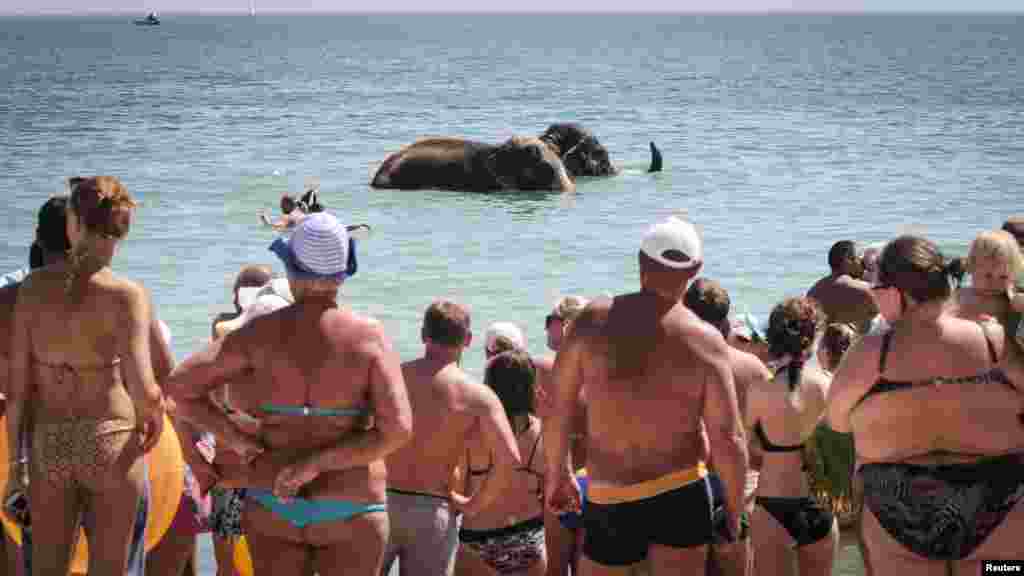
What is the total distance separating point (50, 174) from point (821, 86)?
50.0 meters

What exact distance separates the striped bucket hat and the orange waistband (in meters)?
1.06

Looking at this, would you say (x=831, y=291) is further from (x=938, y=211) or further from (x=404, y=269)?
(x=938, y=211)

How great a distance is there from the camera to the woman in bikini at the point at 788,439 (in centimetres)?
602

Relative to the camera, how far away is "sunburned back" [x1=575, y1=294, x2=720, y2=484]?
479cm

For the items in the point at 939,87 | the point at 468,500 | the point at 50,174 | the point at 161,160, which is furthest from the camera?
the point at 939,87

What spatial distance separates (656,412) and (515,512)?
143 cm

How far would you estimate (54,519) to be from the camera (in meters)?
5.11

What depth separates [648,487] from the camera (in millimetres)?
4840

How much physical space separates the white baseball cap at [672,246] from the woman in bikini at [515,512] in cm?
141

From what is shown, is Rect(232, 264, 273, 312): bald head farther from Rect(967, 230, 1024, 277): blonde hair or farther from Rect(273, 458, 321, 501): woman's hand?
Rect(967, 230, 1024, 277): blonde hair

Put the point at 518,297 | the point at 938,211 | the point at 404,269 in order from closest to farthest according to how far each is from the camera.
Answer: the point at 518,297, the point at 404,269, the point at 938,211

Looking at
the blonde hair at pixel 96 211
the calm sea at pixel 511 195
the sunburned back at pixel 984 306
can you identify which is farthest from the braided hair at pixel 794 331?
the calm sea at pixel 511 195

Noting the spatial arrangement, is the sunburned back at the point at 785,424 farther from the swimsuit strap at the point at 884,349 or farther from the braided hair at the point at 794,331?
the swimsuit strap at the point at 884,349

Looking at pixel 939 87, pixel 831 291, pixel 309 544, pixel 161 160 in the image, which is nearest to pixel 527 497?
pixel 309 544
